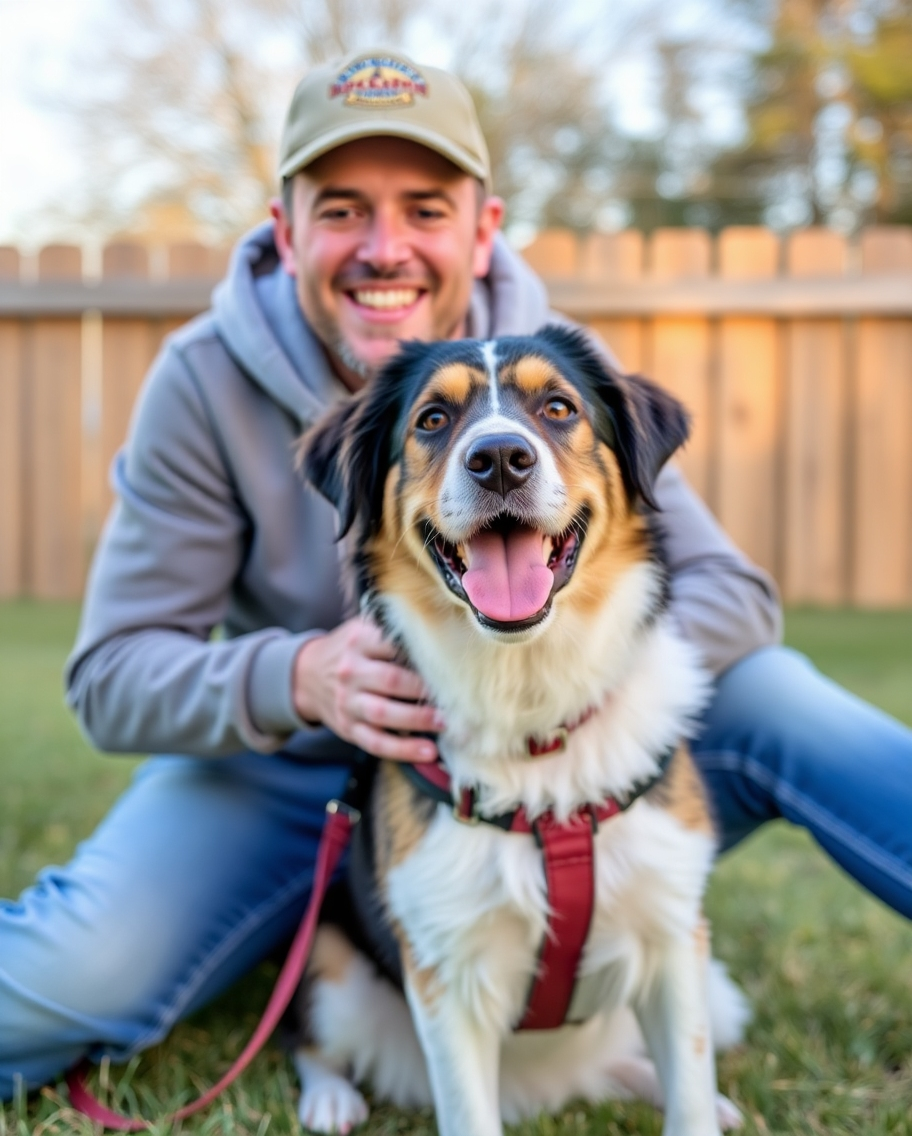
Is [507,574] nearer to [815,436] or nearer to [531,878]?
[531,878]

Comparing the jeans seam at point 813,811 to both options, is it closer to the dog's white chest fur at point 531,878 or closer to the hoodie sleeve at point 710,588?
the hoodie sleeve at point 710,588

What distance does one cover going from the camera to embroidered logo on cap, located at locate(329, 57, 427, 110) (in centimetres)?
250

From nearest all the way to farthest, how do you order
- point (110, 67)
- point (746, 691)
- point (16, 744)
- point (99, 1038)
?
point (99, 1038), point (746, 691), point (16, 744), point (110, 67)

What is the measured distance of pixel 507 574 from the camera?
6.31ft

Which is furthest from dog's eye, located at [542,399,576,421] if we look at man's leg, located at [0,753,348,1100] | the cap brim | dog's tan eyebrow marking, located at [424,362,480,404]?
man's leg, located at [0,753,348,1100]

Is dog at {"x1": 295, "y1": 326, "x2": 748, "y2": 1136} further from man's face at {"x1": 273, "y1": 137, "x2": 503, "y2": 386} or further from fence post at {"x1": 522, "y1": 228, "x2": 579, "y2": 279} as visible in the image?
fence post at {"x1": 522, "y1": 228, "x2": 579, "y2": 279}

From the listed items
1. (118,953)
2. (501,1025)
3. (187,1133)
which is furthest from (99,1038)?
(501,1025)

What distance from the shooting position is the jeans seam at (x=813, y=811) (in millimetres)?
2246

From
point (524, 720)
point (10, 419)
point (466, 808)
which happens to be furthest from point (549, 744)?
point (10, 419)

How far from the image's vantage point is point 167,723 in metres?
2.42

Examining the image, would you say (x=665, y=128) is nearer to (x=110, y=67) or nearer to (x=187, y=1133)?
(x=110, y=67)

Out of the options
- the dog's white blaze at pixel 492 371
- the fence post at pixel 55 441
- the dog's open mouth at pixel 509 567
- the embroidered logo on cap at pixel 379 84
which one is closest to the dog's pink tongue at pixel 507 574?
the dog's open mouth at pixel 509 567

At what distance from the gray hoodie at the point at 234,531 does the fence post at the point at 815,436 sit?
11.5ft

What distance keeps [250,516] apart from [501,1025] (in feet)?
4.17
